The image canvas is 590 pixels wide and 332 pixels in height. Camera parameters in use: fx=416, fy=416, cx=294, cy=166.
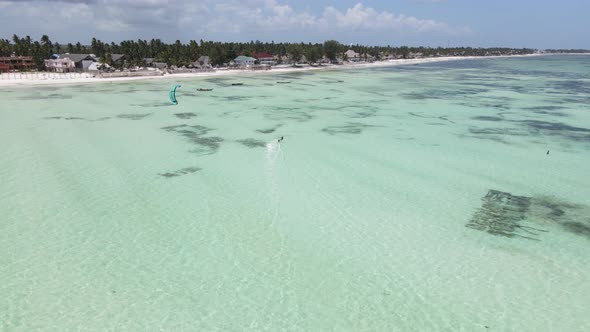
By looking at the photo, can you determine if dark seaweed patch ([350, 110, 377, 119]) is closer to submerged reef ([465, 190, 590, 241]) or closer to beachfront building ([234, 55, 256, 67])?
submerged reef ([465, 190, 590, 241])

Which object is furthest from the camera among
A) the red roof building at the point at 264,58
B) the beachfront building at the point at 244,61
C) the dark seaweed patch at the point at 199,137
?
the red roof building at the point at 264,58

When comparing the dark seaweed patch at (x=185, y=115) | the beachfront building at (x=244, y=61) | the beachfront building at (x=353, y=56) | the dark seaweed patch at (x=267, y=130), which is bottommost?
the dark seaweed patch at (x=267, y=130)

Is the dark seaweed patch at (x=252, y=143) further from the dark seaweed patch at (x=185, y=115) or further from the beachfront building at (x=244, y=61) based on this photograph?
the beachfront building at (x=244, y=61)

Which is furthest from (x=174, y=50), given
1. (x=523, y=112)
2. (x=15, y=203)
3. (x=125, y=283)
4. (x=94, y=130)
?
(x=125, y=283)

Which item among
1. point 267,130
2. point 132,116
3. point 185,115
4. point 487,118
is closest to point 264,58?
point 185,115

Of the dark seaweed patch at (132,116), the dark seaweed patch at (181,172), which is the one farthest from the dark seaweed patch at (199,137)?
the dark seaweed patch at (132,116)

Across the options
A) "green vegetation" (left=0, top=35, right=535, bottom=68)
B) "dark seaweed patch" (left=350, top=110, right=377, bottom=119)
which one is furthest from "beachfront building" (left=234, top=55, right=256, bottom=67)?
"dark seaweed patch" (left=350, top=110, right=377, bottom=119)

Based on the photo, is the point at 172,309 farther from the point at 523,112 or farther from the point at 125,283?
the point at 523,112
